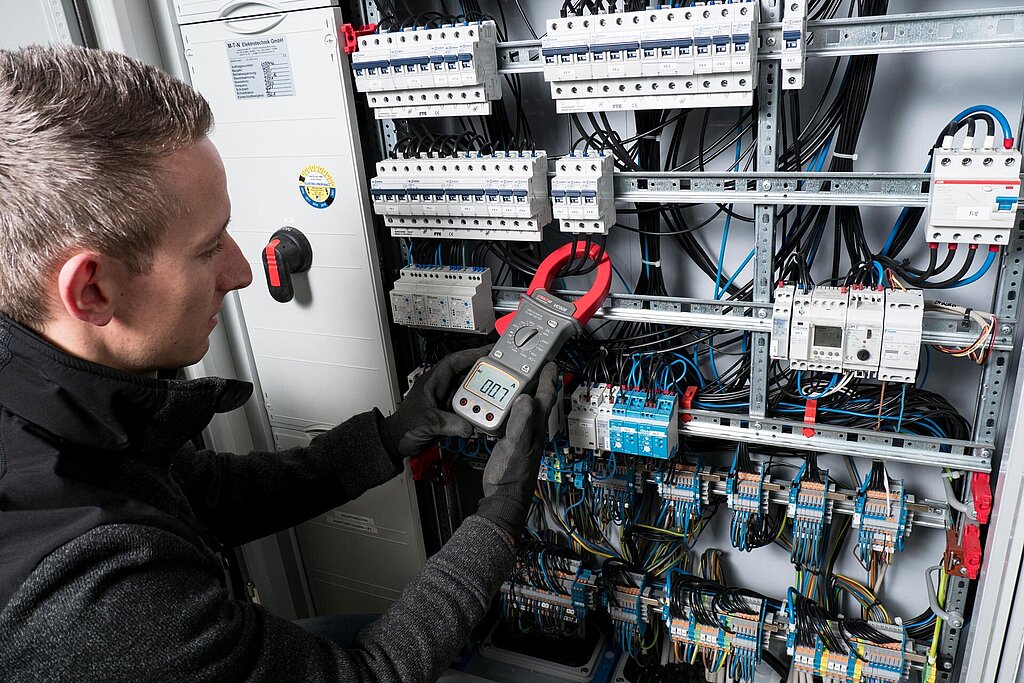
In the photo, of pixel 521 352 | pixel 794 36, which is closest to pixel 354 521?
pixel 521 352

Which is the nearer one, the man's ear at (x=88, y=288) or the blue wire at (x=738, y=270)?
the man's ear at (x=88, y=288)

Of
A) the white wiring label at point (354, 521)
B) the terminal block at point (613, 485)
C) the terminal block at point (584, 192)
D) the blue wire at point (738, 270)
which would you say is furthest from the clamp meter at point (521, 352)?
the white wiring label at point (354, 521)

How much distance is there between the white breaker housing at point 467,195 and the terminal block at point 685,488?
0.66m

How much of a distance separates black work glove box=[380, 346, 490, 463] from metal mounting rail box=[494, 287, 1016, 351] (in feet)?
0.76

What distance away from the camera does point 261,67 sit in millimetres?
1525

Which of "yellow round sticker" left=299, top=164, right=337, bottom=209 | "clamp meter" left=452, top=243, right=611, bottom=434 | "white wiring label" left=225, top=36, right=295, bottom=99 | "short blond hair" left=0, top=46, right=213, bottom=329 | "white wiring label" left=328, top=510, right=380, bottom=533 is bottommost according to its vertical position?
"white wiring label" left=328, top=510, right=380, bottom=533

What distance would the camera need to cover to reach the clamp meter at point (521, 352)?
1.39 meters

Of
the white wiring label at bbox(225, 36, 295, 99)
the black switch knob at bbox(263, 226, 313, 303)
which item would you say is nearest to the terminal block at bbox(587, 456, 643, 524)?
the black switch knob at bbox(263, 226, 313, 303)

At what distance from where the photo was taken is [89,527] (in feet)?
2.75

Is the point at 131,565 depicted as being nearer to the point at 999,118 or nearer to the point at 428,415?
the point at 428,415

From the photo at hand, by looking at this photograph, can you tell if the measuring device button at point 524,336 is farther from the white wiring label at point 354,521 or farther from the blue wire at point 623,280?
the white wiring label at point 354,521

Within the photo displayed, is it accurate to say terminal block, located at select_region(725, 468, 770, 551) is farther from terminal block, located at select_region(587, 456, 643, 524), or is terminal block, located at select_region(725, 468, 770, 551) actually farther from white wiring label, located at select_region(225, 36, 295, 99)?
white wiring label, located at select_region(225, 36, 295, 99)

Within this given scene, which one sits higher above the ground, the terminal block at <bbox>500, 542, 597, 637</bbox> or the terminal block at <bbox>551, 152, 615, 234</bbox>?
the terminal block at <bbox>551, 152, 615, 234</bbox>

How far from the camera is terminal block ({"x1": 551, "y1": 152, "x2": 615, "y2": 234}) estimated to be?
4.50 feet
